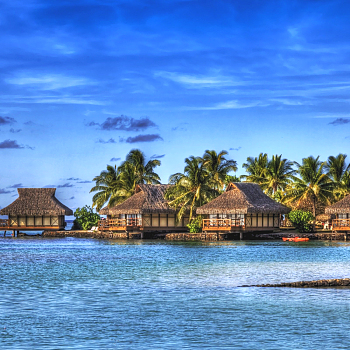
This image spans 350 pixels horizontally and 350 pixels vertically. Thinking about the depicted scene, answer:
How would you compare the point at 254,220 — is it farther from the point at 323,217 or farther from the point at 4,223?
the point at 4,223

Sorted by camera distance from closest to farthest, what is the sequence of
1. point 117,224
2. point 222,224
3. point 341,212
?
point 341,212
point 222,224
point 117,224

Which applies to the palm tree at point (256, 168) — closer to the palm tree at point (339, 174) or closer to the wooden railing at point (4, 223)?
the palm tree at point (339, 174)

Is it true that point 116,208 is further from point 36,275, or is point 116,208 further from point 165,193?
point 36,275

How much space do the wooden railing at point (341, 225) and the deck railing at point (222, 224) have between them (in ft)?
26.5

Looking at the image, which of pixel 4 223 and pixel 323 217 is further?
pixel 4 223

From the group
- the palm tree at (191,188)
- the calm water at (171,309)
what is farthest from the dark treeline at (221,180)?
the calm water at (171,309)

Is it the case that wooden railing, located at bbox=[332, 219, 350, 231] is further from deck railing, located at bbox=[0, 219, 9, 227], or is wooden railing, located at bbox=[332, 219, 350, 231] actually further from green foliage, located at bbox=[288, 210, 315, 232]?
deck railing, located at bbox=[0, 219, 9, 227]

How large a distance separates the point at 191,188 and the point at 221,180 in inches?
201

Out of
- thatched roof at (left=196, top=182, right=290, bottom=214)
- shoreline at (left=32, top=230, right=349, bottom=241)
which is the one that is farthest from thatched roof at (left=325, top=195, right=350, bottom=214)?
thatched roof at (left=196, top=182, right=290, bottom=214)

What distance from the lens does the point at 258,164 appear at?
72.6 meters

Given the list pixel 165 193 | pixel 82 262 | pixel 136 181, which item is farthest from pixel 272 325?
pixel 136 181

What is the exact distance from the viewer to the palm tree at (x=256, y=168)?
232 ft

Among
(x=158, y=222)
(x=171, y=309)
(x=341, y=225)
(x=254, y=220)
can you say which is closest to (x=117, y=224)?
(x=158, y=222)

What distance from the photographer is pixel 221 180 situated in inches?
2584
